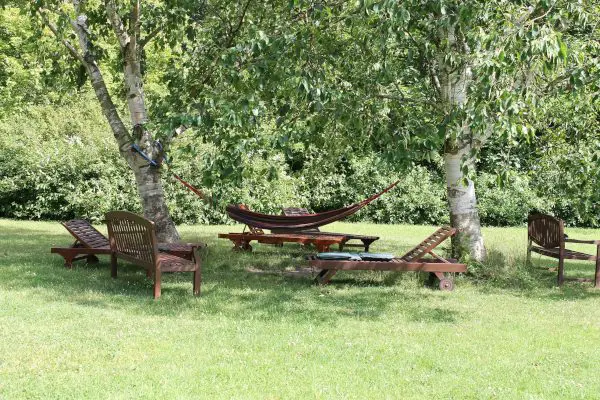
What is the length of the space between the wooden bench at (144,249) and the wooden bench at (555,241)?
4836mm

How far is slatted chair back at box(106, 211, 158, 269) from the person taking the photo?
721 cm

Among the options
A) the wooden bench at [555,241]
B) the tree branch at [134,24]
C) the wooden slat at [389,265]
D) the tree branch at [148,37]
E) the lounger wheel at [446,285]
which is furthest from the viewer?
the tree branch at [148,37]

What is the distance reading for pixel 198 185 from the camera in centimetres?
1739

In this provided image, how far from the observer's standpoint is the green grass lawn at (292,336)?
4387 mm

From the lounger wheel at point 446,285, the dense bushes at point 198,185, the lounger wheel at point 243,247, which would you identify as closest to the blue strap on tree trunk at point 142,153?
the lounger wheel at point 243,247

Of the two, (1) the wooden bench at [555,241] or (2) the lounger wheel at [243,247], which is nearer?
(1) the wooden bench at [555,241]

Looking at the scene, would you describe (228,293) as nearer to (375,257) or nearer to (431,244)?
(375,257)

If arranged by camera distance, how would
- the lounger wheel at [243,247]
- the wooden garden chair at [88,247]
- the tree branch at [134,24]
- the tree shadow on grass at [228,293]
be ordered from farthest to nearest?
the lounger wheel at [243,247] < the tree branch at [134,24] < the wooden garden chair at [88,247] < the tree shadow on grass at [228,293]

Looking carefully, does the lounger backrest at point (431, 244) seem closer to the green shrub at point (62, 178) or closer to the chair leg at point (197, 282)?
the chair leg at point (197, 282)

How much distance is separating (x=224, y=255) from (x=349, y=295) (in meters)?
3.63

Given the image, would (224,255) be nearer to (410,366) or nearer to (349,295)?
(349,295)

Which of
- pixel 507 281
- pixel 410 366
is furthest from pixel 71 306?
pixel 507 281

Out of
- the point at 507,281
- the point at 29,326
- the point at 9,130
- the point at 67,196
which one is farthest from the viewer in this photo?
the point at 9,130

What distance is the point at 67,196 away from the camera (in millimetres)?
17297
